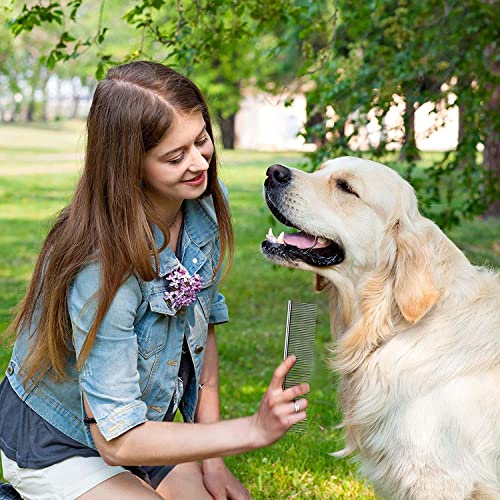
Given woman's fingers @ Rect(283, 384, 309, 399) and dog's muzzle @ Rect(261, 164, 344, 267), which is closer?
woman's fingers @ Rect(283, 384, 309, 399)

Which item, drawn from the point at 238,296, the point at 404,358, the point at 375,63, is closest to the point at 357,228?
the point at 404,358

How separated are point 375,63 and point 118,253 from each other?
13.9ft

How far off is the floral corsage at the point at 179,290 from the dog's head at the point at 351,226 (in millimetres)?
431

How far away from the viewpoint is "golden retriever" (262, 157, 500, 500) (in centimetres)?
285

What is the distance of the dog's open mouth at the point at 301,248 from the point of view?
10.4ft

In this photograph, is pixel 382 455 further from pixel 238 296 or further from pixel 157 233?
pixel 238 296

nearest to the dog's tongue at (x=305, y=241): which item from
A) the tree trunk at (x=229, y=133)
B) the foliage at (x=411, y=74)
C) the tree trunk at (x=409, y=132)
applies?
the foliage at (x=411, y=74)

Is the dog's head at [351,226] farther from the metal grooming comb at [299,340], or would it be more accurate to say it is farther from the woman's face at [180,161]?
the woman's face at [180,161]

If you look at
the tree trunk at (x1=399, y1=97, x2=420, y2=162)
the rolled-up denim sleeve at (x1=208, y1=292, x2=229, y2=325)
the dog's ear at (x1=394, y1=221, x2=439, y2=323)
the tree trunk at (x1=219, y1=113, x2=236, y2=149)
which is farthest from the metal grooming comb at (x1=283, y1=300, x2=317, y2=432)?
the tree trunk at (x1=219, y1=113, x2=236, y2=149)

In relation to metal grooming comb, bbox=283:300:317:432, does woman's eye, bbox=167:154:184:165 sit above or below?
above

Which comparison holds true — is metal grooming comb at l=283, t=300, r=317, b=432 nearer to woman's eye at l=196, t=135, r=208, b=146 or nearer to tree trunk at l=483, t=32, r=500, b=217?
woman's eye at l=196, t=135, r=208, b=146

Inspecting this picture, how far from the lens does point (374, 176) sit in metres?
3.17

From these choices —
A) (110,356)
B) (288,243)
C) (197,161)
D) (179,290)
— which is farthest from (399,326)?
(110,356)

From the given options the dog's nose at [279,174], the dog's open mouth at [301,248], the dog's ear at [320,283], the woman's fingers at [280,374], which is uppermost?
the dog's nose at [279,174]
